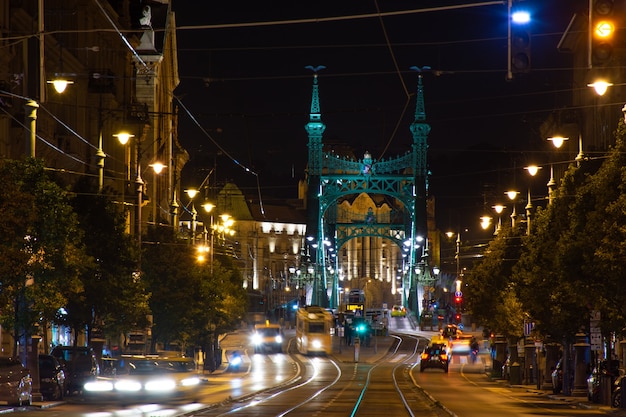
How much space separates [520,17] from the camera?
19156 mm

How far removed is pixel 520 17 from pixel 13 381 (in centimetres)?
1882

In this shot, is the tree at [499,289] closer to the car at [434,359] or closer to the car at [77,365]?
the car at [434,359]

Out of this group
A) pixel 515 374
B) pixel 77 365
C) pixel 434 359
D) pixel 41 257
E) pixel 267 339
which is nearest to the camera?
pixel 41 257

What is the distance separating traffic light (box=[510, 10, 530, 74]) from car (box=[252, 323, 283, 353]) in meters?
96.6

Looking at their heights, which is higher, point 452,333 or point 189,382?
point 452,333

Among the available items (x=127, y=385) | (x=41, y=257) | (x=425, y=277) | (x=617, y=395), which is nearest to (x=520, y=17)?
(x=41, y=257)

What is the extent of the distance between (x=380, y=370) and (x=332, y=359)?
20.8m

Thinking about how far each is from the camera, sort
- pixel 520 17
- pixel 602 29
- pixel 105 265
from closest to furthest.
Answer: pixel 602 29
pixel 520 17
pixel 105 265

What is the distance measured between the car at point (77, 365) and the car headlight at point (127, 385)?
4745 mm

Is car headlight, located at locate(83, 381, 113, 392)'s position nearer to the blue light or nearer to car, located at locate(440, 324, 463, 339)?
the blue light

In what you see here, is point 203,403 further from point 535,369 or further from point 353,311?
point 353,311

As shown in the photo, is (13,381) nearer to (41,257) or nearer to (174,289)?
(41,257)

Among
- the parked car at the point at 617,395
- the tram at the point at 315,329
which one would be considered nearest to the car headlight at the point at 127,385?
the parked car at the point at 617,395

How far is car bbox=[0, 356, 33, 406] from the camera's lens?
32688 mm
